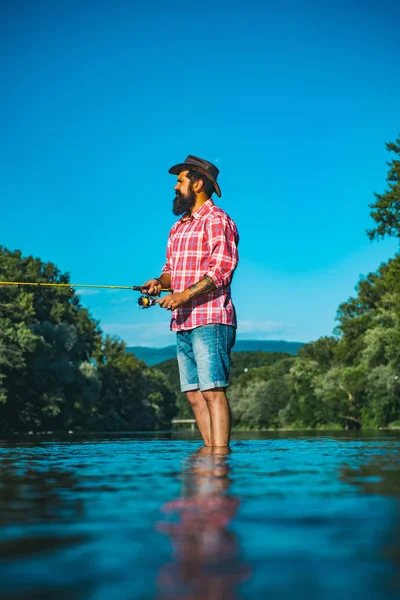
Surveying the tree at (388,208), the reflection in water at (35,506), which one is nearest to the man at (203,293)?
the reflection in water at (35,506)

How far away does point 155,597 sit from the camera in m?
1.70

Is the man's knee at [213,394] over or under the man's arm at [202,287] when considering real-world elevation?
under

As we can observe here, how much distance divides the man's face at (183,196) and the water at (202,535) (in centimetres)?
400

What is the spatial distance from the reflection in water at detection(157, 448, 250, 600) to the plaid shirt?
390 centimetres

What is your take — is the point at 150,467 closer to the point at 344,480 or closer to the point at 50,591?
the point at 344,480

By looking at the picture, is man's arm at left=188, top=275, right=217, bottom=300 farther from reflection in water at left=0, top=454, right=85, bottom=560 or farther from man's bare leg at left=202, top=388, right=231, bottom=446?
reflection in water at left=0, top=454, right=85, bottom=560

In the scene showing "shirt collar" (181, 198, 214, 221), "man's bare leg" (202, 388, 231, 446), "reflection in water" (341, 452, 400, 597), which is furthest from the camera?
"shirt collar" (181, 198, 214, 221)

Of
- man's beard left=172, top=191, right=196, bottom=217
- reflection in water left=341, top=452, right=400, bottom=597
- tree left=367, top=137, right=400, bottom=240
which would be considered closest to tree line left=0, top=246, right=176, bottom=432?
tree left=367, top=137, right=400, bottom=240

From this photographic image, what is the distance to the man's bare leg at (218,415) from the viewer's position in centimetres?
745

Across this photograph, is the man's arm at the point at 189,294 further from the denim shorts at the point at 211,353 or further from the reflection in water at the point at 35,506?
the reflection in water at the point at 35,506

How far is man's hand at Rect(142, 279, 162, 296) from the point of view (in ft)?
27.7

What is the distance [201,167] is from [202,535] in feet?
19.7

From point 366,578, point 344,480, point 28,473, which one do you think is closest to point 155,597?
point 366,578

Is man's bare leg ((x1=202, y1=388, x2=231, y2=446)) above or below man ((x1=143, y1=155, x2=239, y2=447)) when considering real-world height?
below
